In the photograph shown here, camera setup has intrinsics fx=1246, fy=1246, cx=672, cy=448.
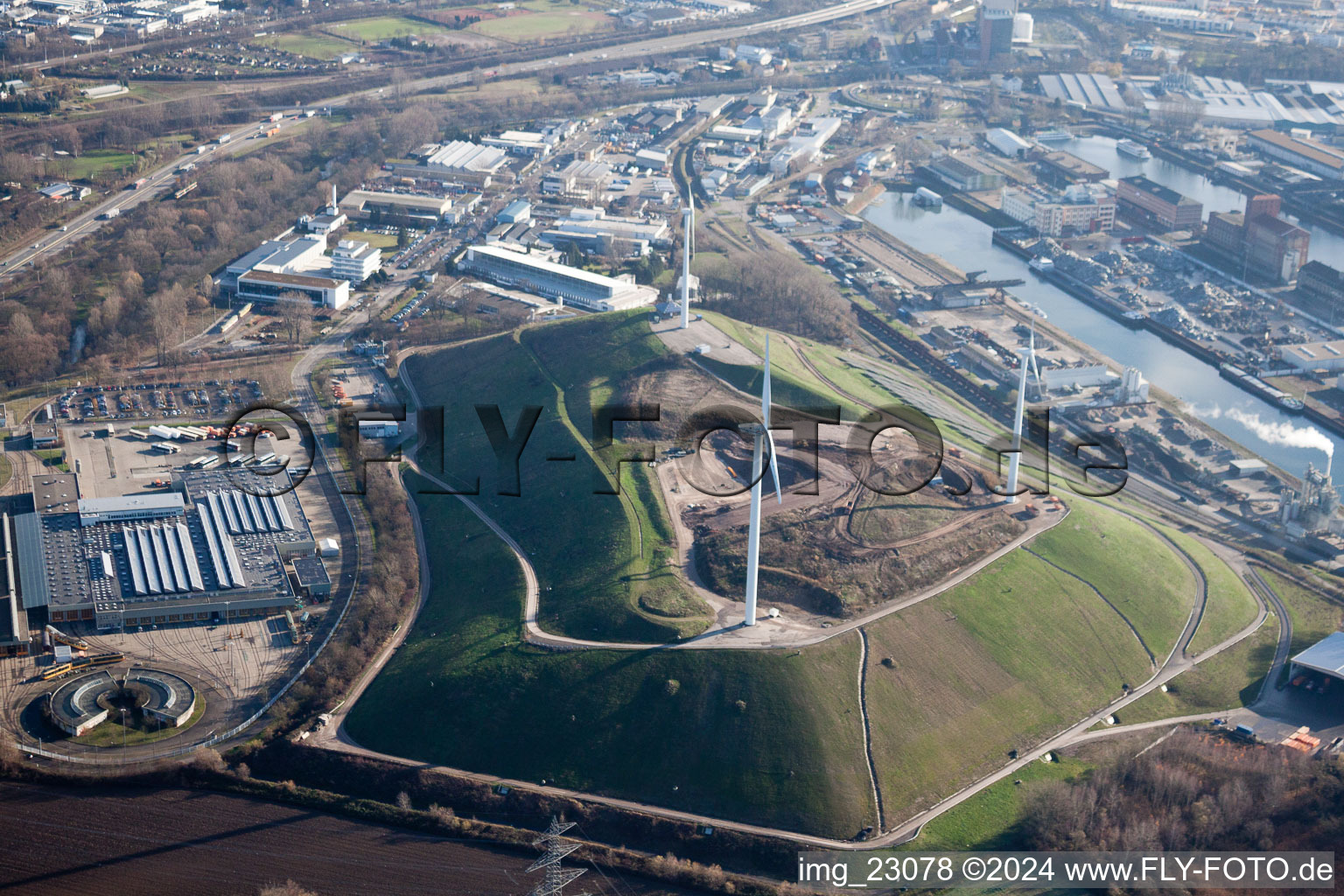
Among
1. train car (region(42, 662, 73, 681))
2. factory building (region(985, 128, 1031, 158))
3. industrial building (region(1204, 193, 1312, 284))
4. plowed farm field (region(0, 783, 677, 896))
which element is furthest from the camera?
factory building (region(985, 128, 1031, 158))

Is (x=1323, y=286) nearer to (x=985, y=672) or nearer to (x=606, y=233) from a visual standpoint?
(x=606, y=233)

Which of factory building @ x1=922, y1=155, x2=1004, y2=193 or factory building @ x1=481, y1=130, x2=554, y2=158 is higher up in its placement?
factory building @ x1=481, y1=130, x2=554, y2=158

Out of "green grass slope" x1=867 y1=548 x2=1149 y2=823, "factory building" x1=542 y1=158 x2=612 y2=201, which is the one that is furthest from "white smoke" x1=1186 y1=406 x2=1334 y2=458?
"factory building" x1=542 y1=158 x2=612 y2=201

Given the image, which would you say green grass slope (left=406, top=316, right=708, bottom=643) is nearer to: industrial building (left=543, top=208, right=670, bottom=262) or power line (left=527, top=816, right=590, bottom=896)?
power line (left=527, top=816, right=590, bottom=896)

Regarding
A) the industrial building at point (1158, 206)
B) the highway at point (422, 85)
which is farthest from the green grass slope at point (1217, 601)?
the highway at point (422, 85)

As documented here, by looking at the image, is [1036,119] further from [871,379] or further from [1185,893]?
[1185,893]

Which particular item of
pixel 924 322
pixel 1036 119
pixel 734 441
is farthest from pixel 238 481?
pixel 1036 119
